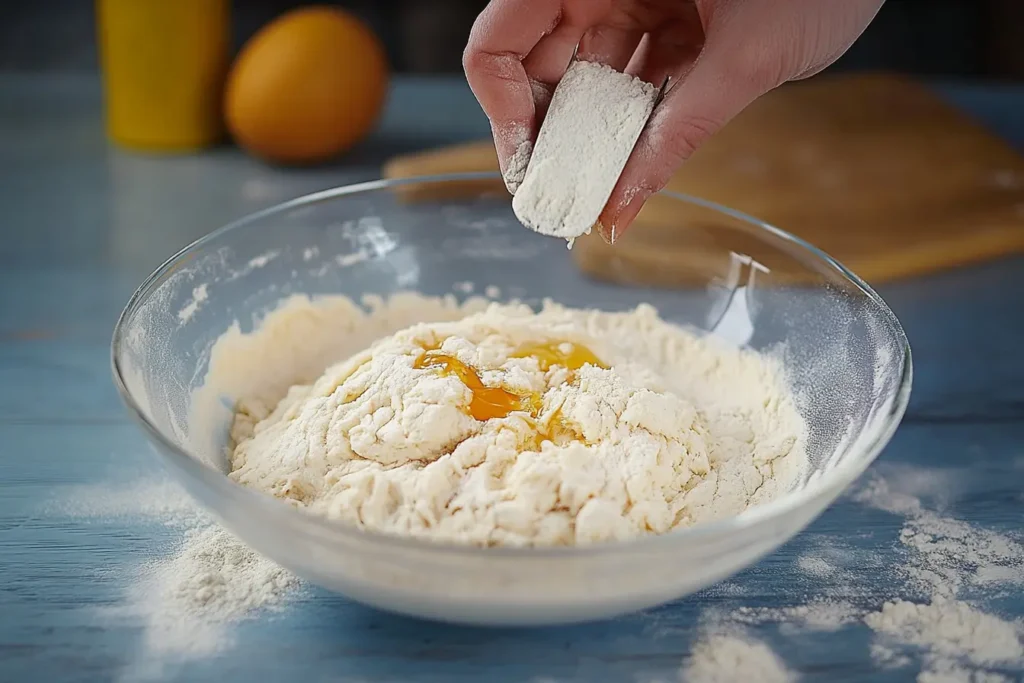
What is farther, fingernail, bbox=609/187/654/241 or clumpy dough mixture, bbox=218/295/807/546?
fingernail, bbox=609/187/654/241

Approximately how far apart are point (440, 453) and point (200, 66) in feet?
4.31

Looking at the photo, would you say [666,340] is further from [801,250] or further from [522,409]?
[522,409]

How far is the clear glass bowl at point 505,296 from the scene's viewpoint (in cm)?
84

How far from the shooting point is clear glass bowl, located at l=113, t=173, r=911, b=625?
84 centimetres

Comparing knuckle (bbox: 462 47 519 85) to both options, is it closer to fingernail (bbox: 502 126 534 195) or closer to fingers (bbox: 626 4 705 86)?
fingernail (bbox: 502 126 534 195)

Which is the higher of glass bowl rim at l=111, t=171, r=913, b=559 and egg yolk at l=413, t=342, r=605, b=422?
glass bowl rim at l=111, t=171, r=913, b=559

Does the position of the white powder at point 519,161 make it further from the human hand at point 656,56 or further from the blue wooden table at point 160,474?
the blue wooden table at point 160,474

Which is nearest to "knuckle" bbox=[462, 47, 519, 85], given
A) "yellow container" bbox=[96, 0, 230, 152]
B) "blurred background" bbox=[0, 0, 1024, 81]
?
"yellow container" bbox=[96, 0, 230, 152]

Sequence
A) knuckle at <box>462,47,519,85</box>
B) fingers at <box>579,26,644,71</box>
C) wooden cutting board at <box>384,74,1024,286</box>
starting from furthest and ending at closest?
wooden cutting board at <box>384,74,1024,286</box>, fingers at <box>579,26,644,71</box>, knuckle at <box>462,47,519,85</box>

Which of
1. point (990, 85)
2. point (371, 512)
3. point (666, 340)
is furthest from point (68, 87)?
point (990, 85)

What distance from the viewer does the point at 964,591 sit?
1086 mm

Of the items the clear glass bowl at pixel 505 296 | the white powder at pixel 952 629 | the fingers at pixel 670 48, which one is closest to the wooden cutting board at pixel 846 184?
the clear glass bowl at pixel 505 296

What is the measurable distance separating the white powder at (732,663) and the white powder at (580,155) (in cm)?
43

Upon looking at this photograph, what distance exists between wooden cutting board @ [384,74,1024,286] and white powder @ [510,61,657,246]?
32 centimetres
